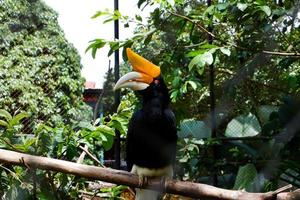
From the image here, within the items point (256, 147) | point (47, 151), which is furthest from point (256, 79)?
point (47, 151)

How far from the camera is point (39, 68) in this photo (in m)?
2.81

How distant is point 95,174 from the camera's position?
2.89ft

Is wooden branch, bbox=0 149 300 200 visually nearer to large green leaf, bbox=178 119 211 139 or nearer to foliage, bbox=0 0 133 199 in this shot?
foliage, bbox=0 0 133 199

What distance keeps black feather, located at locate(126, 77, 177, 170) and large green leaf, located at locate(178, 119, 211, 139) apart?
169 mm

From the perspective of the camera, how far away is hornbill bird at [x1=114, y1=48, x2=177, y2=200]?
3.66ft

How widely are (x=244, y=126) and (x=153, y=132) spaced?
1.06ft

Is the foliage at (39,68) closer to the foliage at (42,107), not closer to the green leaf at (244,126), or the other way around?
the foliage at (42,107)

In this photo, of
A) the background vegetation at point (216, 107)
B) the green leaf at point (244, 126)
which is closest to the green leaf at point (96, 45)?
the background vegetation at point (216, 107)

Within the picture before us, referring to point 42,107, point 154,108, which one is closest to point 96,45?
point 154,108

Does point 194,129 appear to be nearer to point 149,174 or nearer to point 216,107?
point 216,107

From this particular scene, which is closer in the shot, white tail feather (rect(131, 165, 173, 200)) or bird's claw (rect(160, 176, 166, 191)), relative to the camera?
bird's claw (rect(160, 176, 166, 191))

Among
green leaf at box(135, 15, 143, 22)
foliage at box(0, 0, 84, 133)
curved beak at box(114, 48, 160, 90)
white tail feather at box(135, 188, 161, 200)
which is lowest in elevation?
white tail feather at box(135, 188, 161, 200)

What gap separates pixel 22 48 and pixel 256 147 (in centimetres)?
191

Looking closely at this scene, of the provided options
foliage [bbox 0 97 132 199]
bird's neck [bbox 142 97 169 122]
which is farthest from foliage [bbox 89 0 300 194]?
foliage [bbox 0 97 132 199]
